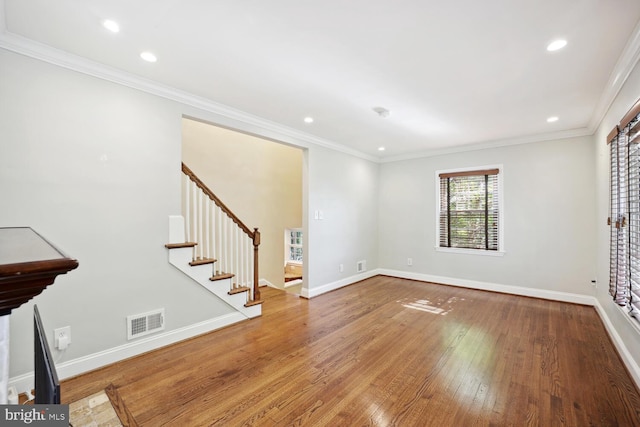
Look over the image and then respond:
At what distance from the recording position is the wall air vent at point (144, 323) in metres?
2.61

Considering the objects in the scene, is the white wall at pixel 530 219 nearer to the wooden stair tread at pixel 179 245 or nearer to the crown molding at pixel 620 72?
the crown molding at pixel 620 72

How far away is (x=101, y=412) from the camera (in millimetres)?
1895

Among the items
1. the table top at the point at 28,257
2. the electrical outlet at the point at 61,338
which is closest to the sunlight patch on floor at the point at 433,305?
the electrical outlet at the point at 61,338

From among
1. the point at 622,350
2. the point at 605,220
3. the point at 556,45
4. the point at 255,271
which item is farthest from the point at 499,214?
the point at 255,271

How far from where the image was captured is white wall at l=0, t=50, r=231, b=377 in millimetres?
2105

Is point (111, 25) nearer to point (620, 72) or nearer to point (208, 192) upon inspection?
point (208, 192)

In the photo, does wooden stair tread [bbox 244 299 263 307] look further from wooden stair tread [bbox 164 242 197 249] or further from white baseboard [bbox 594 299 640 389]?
white baseboard [bbox 594 299 640 389]

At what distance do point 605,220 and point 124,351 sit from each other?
17.3 feet

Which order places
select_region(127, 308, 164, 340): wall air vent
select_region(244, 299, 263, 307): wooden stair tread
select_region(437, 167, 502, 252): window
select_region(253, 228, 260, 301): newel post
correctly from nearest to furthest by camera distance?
select_region(127, 308, 164, 340): wall air vent
select_region(244, 299, 263, 307): wooden stair tread
select_region(253, 228, 260, 301): newel post
select_region(437, 167, 502, 252): window

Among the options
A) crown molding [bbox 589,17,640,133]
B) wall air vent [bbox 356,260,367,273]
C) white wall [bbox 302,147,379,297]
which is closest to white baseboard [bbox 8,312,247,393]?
white wall [bbox 302,147,379,297]

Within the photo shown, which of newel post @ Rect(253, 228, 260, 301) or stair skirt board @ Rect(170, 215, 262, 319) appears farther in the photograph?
newel post @ Rect(253, 228, 260, 301)

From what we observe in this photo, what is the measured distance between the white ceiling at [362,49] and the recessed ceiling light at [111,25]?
39 mm

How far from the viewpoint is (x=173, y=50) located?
2207mm

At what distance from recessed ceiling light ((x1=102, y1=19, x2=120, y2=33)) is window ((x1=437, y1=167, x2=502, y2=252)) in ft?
16.5
